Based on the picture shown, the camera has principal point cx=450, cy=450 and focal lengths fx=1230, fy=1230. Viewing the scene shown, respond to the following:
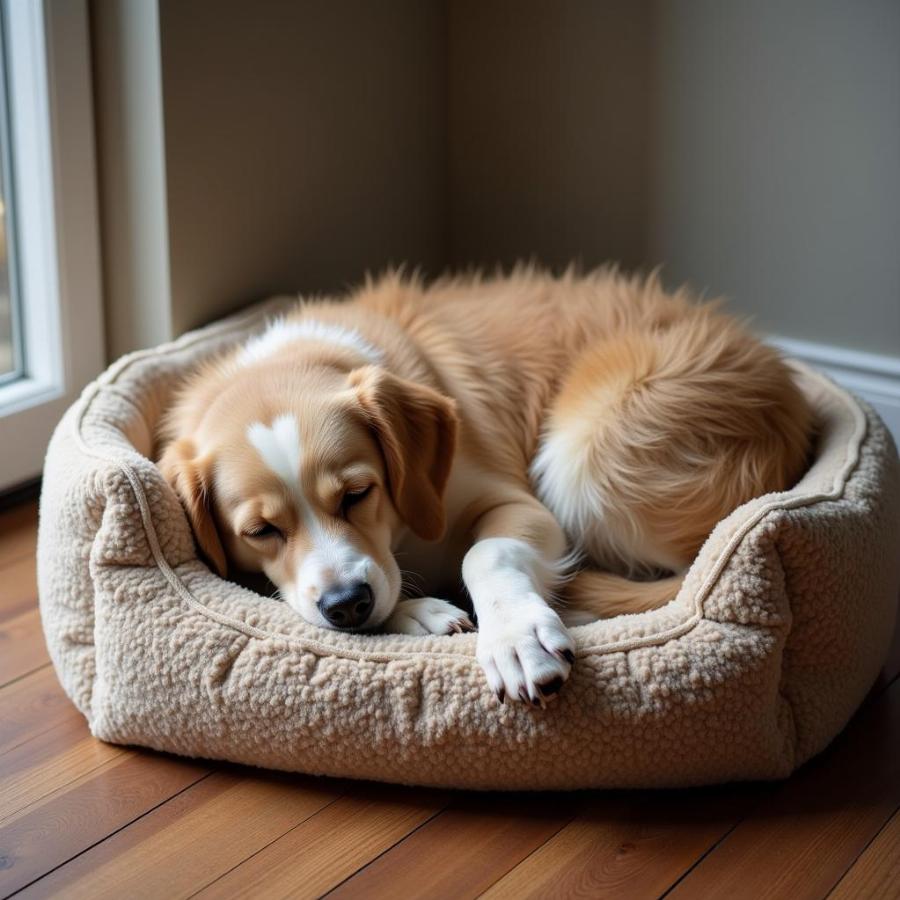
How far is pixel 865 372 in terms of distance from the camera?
108 inches

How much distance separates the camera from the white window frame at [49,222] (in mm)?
2422

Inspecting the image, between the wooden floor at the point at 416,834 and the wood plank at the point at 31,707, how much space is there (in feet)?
Result: 0.12

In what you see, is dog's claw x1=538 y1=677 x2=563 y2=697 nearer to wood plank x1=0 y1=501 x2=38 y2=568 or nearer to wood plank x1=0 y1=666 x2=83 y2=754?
wood plank x1=0 y1=666 x2=83 y2=754

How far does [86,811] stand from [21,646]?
510 millimetres

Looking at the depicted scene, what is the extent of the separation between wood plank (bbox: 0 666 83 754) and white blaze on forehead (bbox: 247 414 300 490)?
20.8 inches

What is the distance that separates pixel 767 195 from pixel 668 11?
47 centimetres

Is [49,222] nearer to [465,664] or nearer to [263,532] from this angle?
[263,532]

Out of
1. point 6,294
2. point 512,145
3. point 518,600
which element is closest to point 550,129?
point 512,145

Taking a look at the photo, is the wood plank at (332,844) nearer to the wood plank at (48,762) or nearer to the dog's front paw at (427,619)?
the dog's front paw at (427,619)

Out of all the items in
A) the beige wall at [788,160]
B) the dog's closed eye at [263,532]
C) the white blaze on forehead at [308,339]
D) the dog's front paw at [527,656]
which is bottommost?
the dog's front paw at [527,656]

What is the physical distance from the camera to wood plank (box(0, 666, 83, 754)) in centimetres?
189

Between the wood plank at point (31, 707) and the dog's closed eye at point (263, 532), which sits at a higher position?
the dog's closed eye at point (263, 532)

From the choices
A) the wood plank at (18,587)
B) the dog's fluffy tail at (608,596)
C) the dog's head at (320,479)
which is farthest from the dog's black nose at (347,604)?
the wood plank at (18,587)

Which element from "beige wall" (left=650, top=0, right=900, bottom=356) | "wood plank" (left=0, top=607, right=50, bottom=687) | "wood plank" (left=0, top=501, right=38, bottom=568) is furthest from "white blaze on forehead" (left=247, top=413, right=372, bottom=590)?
"beige wall" (left=650, top=0, right=900, bottom=356)
